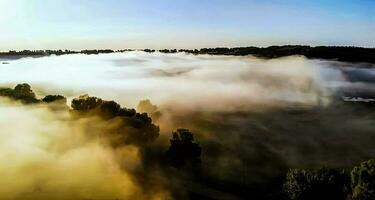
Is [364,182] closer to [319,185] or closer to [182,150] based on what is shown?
[319,185]

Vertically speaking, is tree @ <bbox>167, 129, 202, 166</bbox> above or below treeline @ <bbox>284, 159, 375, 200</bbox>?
below

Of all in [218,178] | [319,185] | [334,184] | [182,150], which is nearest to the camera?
[334,184]

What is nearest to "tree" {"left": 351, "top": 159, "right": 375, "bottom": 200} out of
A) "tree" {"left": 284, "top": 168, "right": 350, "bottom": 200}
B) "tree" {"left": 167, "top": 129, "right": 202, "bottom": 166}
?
"tree" {"left": 284, "top": 168, "right": 350, "bottom": 200}

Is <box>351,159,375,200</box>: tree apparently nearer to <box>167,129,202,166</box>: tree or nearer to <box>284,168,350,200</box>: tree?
<box>284,168,350,200</box>: tree

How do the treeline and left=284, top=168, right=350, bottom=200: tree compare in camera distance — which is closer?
the treeline

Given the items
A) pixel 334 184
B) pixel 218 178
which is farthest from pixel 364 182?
pixel 218 178

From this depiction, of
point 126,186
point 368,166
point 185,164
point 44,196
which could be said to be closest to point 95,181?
point 126,186

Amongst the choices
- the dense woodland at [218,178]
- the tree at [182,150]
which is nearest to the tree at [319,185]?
the dense woodland at [218,178]
